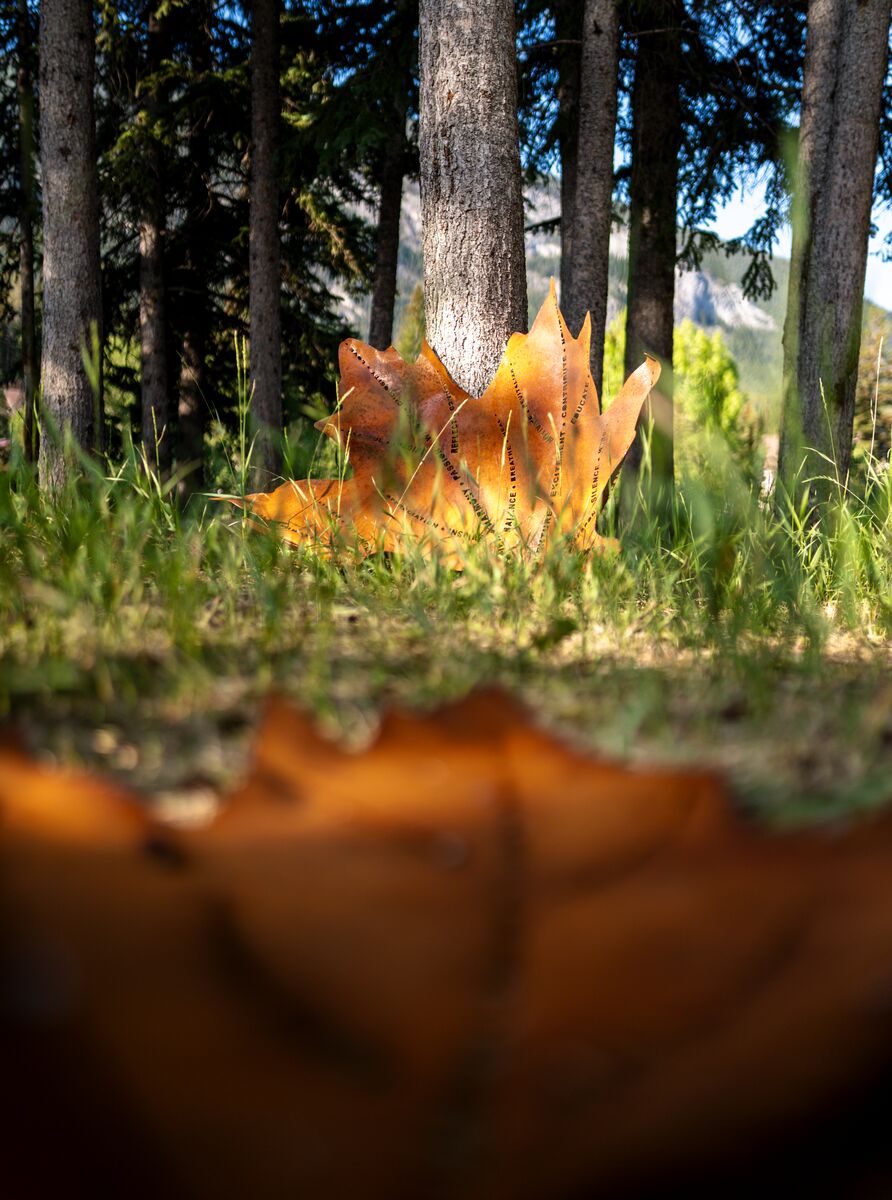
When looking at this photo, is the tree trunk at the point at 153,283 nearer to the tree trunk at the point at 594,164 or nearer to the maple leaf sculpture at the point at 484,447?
the tree trunk at the point at 594,164

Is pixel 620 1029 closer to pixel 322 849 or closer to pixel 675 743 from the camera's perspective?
pixel 322 849

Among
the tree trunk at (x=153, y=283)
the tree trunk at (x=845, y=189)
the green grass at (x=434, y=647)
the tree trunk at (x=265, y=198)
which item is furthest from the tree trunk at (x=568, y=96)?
the green grass at (x=434, y=647)

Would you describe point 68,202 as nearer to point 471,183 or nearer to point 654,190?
point 471,183

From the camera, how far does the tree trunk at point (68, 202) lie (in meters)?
7.88

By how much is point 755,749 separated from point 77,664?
2.52 feet

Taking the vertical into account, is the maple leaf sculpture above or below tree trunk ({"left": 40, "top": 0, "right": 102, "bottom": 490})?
below

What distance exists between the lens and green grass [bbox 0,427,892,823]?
2.93 feet

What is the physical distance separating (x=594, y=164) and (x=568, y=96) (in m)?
2.66

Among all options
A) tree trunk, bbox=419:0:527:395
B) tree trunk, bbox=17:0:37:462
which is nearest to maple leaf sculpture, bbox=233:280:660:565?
tree trunk, bbox=419:0:527:395

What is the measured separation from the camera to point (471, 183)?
3570mm

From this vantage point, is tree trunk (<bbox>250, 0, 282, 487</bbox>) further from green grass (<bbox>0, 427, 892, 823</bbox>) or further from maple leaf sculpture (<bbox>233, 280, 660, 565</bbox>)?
green grass (<bbox>0, 427, 892, 823</bbox>)

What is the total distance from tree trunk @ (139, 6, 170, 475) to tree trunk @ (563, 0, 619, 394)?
266 inches

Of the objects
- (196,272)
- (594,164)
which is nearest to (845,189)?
(594,164)

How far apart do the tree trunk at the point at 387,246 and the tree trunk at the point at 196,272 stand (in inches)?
106
